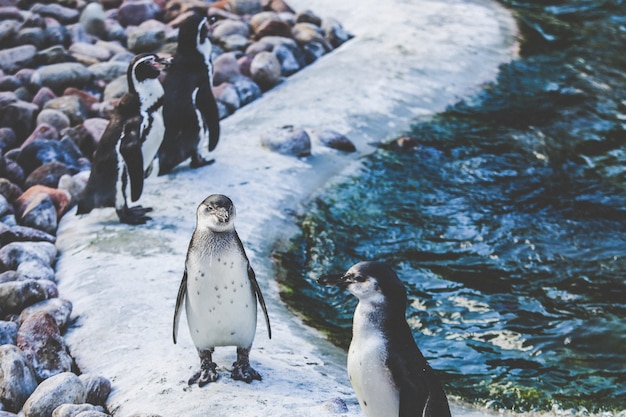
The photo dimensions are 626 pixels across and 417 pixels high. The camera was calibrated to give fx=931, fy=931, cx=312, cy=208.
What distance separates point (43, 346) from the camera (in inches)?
155

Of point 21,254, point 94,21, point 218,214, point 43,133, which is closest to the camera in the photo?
point 218,214

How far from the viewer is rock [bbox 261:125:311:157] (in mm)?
6570

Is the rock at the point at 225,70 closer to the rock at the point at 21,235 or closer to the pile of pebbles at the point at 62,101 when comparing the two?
the pile of pebbles at the point at 62,101

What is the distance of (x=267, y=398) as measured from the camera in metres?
3.48

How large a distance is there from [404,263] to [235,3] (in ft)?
16.4

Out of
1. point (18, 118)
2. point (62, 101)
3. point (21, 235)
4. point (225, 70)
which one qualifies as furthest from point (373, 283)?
point (225, 70)

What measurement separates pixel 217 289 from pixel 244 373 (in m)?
0.37

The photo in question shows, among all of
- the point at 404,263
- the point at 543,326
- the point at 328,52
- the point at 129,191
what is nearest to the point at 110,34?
the point at 328,52

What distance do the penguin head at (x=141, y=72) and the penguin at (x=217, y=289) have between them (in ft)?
6.96

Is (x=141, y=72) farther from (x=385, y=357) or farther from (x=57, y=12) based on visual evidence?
(x=57, y=12)

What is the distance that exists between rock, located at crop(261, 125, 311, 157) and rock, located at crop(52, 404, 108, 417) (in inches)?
135

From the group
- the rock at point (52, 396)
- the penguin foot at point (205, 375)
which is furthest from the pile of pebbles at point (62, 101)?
the penguin foot at point (205, 375)

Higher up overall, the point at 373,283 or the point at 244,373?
the point at 373,283

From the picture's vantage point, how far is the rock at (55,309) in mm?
4281
